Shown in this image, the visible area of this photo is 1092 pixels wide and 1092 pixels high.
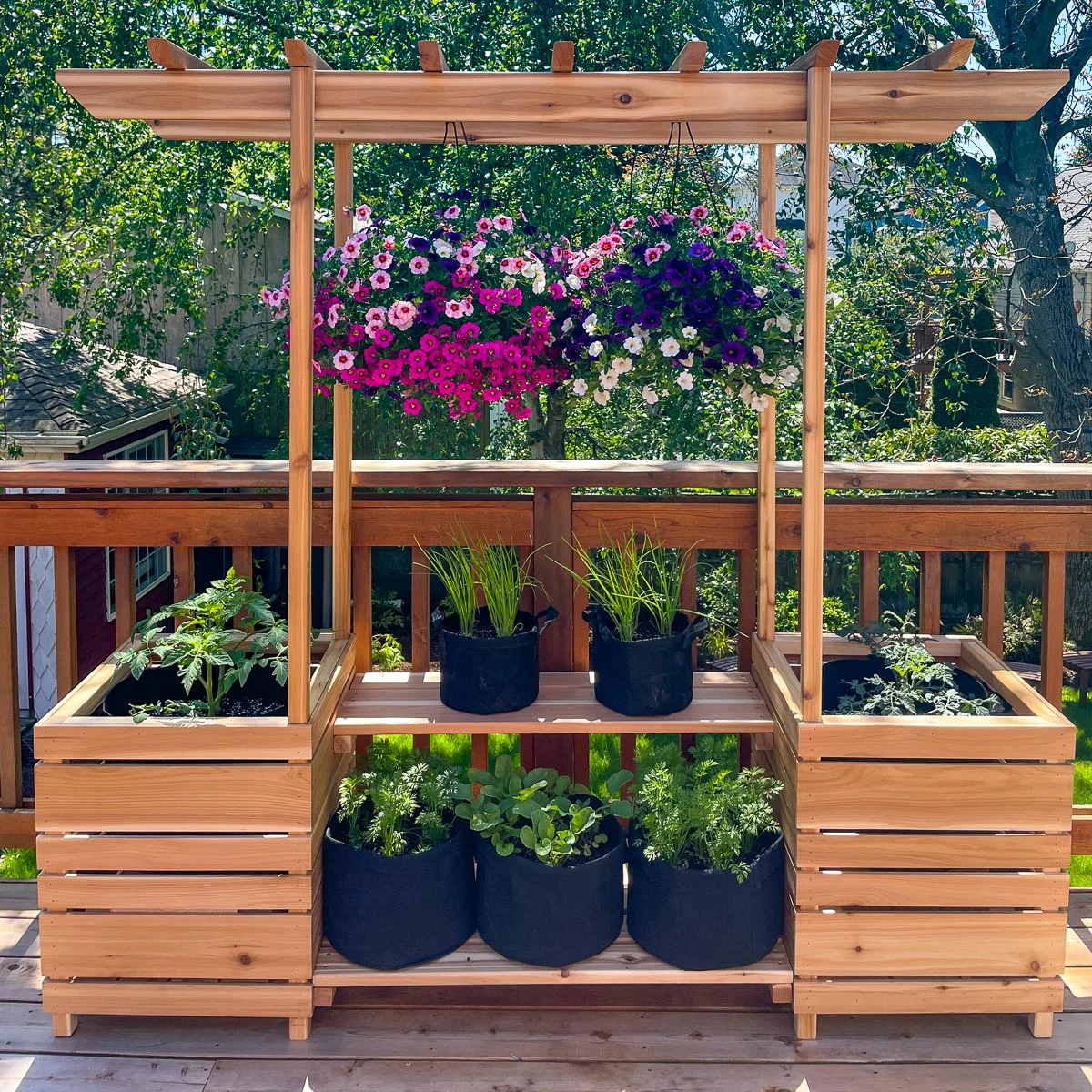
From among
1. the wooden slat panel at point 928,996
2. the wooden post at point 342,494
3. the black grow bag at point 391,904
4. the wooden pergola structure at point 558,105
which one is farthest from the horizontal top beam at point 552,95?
the wooden slat panel at point 928,996

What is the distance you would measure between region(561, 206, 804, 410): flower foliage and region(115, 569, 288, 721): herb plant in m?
0.83

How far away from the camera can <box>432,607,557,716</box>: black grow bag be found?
91.9 inches

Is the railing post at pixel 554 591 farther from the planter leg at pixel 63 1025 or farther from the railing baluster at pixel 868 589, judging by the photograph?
the planter leg at pixel 63 1025

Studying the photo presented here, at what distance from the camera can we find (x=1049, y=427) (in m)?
8.42

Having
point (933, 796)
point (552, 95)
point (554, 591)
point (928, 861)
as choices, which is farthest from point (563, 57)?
point (928, 861)

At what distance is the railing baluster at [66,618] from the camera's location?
2.75 m

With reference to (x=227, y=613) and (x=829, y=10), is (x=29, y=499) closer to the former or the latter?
(x=227, y=613)

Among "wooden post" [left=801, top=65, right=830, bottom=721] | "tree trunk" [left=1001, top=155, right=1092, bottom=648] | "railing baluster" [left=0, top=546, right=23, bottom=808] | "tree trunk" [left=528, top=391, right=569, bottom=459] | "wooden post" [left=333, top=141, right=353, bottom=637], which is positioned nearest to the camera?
"wooden post" [left=801, top=65, right=830, bottom=721]

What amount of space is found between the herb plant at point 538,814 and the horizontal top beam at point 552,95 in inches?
48.1

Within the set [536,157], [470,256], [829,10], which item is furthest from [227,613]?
[829,10]

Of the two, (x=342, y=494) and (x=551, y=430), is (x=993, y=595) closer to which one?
(x=342, y=494)

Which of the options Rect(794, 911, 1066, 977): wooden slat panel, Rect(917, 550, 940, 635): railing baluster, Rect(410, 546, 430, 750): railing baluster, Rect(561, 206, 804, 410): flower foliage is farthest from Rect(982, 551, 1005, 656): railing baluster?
Rect(410, 546, 430, 750): railing baluster

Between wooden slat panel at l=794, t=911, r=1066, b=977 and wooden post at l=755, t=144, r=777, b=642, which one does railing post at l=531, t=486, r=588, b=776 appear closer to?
wooden post at l=755, t=144, r=777, b=642

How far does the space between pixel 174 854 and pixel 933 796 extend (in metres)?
1.39
